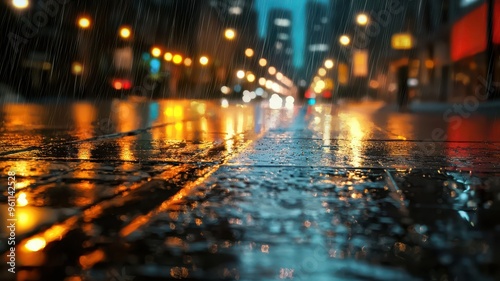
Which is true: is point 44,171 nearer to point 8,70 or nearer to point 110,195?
point 110,195

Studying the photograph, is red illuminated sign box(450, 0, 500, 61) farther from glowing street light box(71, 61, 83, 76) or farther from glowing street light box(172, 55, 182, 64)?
glowing street light box(172, 55, 182, 64)

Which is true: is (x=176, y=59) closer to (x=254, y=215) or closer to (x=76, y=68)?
(x=76, y=68)

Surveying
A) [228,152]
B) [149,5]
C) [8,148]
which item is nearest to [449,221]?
[228,152]

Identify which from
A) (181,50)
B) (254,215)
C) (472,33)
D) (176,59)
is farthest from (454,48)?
(181,50)

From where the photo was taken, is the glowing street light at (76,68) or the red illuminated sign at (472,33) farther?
the glowing street light at (76,68)

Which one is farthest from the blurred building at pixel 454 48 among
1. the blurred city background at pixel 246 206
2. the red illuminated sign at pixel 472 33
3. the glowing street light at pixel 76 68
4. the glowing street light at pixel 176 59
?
the glowing street light at pixel 176 59

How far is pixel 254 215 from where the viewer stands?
4988 mm

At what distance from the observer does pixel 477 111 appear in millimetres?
28125

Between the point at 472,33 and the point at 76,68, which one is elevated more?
the point at 472,33

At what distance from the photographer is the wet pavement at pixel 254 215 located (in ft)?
11.8

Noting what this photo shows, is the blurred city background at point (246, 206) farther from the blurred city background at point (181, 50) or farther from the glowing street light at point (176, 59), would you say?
the glowing street light at point (176, 59)

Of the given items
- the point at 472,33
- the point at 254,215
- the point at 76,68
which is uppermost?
the point at 472,33

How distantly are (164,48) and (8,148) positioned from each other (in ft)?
234

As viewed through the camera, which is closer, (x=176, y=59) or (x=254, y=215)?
(x=254, y=215)
